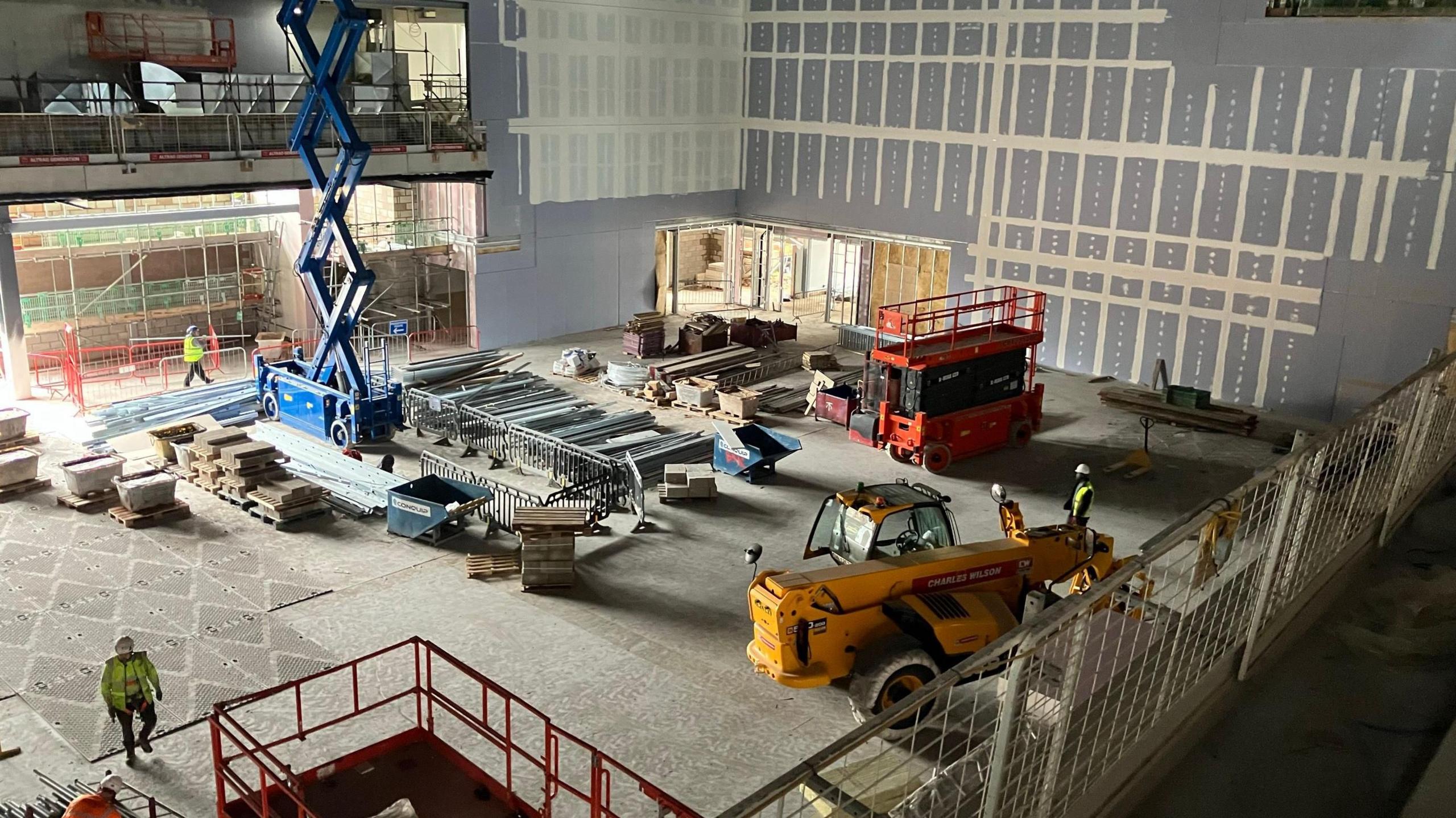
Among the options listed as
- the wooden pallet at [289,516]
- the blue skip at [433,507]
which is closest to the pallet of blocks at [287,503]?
the wooden pallet at [289,516]

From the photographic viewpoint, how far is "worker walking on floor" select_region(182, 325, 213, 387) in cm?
2561

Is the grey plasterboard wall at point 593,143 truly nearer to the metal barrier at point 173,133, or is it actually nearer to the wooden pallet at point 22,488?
the metal barrier at point 173,133

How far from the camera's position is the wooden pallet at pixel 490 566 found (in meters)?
16.7

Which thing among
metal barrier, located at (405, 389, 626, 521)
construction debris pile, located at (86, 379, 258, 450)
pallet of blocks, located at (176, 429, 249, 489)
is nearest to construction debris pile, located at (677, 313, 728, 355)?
metal barrier, located at (405, 389, 626, 521)

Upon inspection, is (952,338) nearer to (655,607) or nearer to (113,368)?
(655,607)

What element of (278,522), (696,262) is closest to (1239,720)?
(278,522)

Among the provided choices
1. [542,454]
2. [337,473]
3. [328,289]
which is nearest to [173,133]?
[328,289]

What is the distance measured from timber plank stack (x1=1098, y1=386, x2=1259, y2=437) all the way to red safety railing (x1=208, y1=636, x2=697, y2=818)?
18.3 m

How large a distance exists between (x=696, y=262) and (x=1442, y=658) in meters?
35.0

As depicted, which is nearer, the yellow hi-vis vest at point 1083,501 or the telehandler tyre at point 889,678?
the telehandler tyre at point 889,678

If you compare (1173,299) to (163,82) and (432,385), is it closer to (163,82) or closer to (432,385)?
(432,385)

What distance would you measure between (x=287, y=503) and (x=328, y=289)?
6.51 m

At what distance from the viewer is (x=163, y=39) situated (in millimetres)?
24656

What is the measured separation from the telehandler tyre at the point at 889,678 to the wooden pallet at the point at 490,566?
6238 mm
